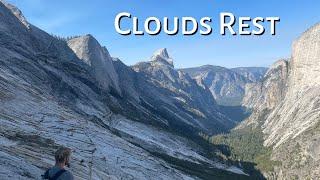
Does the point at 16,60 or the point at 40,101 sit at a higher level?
the point at 16,60

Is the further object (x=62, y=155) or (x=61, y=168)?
(x=61, y=168)

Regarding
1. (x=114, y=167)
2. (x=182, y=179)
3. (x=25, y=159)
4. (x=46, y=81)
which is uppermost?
(x=46, y=81)

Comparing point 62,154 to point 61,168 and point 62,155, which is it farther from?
point 61,168

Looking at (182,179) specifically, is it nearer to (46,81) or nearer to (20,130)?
(20,130)

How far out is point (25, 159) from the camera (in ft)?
160

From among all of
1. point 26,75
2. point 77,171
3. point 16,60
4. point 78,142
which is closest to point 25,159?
point 77,171

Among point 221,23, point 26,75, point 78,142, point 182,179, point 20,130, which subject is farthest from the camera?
point 26,75

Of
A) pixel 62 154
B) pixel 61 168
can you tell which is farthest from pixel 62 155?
pixel 61 168

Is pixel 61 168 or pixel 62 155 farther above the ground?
pixel 62 155

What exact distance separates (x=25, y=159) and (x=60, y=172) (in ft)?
85.3

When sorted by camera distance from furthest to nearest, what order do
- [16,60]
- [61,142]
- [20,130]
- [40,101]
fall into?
[16,60], [40,101], [61,142], [20,130]

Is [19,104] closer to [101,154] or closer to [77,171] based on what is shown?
[101,154]

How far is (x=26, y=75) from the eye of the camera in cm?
14838

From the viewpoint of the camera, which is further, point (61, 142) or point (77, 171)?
point (61, 142)
